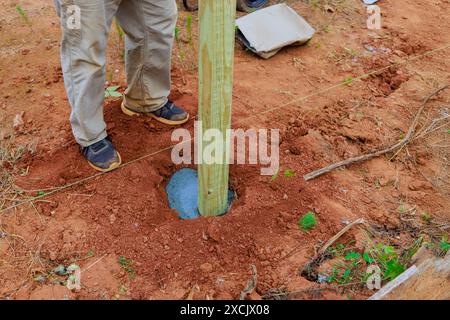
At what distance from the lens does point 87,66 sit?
1985 mm

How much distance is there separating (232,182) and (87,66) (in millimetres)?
993

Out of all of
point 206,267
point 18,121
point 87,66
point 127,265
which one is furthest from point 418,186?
point 18,121

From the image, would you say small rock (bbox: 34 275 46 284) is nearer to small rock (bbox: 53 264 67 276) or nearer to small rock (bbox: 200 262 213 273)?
small rock (bbox: 53 264 67 276)

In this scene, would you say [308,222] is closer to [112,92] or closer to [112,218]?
[112,218]

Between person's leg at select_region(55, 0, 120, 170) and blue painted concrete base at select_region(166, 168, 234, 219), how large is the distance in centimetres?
35

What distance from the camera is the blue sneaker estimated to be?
225 cm

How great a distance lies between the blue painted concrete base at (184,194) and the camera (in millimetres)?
2238

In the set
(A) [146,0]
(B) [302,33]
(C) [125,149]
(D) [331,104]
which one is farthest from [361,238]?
(B) [302,33]

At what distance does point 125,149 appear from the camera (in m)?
2.42

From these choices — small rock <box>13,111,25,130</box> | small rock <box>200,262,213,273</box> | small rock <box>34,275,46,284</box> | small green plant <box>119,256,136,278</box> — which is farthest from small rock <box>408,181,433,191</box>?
Result: small rock <box>13,111,25,130</box>

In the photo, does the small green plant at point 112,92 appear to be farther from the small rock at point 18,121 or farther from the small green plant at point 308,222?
the small green plant at point 308,222

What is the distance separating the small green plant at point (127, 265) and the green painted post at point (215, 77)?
47 centimetres

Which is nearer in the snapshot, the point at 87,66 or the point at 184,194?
the point at 87,66
